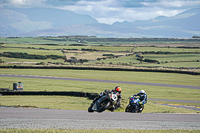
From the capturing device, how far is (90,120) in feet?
62.2

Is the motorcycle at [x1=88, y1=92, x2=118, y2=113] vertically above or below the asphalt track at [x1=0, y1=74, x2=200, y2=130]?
above

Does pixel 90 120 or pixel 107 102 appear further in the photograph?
A: pixel 90 120

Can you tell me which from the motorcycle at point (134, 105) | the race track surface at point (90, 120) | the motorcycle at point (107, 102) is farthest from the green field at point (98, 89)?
the motorcycle at point (107, 102)

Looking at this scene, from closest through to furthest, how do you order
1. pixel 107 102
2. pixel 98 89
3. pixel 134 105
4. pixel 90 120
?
pixel 107 102, pixel 90 120, pixel 134 105, pixel 98 89

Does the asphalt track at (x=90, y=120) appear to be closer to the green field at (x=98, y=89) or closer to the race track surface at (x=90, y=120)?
the race track surface at (x=90, y=120)

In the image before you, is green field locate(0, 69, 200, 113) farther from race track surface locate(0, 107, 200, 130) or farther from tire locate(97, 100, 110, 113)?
tire locate(97, 100, 110, 113)

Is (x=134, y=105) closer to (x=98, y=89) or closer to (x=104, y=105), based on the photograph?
(x=104, y=105)

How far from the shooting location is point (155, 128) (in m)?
17.6

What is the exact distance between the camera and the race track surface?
17266mm

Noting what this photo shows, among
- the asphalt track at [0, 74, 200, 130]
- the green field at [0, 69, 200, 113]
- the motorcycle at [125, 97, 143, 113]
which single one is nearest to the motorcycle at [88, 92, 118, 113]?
the asphalt track at [0, 74, 200, 130]

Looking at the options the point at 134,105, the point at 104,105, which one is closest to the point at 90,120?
the point at 104,105

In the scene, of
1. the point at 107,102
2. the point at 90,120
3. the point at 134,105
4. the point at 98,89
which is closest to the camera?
the point at 107,102

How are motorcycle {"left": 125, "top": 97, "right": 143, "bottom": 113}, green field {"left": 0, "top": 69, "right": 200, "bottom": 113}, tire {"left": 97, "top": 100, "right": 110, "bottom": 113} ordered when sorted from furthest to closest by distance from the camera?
green field {"left": 0, "top": 69, "right": 200, "bottom": 113}, motorcycle {"left": 125, "top": 97, "right": 143, "bottom": 113}, tire {"left": 97, "top": 100, "right": 110, "bottom": 113}

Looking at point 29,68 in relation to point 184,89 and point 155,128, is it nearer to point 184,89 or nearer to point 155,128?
point 184,89
